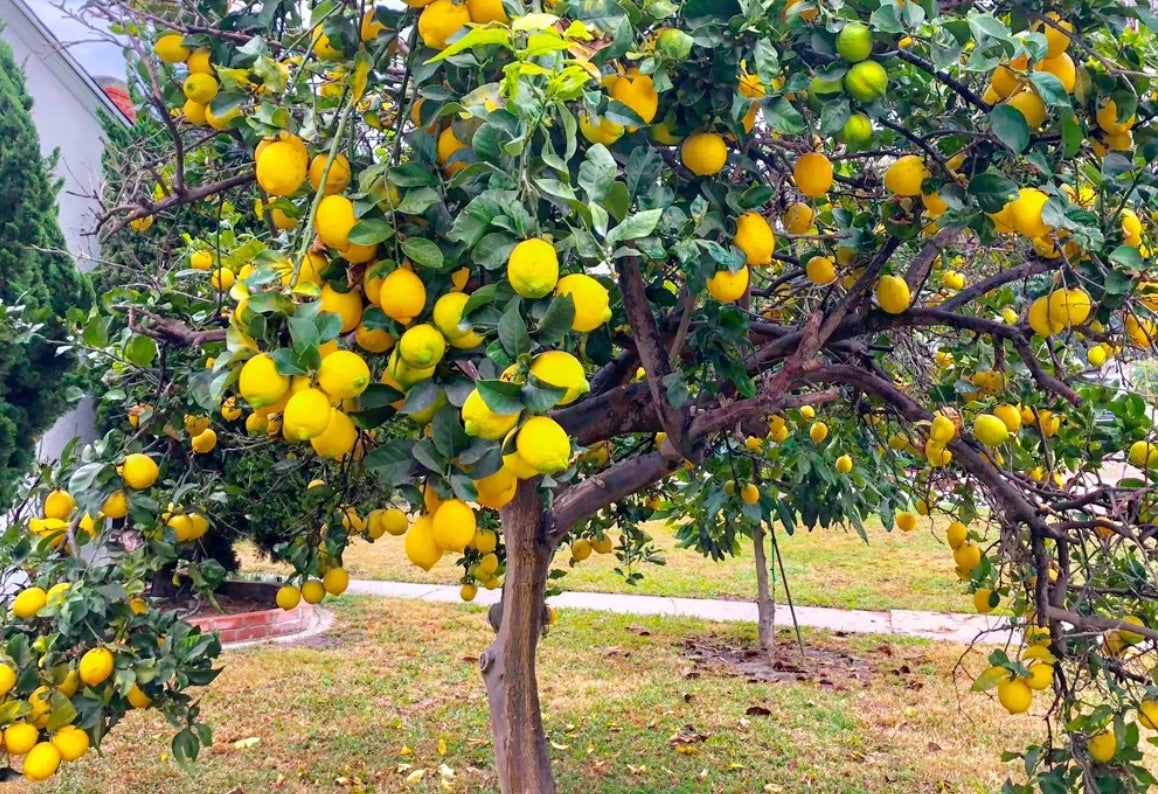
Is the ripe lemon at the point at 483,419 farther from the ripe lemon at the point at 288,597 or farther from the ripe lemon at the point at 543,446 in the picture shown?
the ripe lemon at the point at 288,597

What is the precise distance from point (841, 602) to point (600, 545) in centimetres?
450

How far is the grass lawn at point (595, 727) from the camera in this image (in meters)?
3.82

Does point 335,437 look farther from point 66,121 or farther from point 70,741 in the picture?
point 66,121

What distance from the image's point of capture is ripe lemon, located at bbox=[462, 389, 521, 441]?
37.9 inches

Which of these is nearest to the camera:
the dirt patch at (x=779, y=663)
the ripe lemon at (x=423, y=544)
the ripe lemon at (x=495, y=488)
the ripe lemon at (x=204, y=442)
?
the ripe lemon at (x=495, y=488)

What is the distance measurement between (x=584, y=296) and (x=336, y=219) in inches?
15.9

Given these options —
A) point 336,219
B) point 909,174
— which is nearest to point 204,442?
point 336,219

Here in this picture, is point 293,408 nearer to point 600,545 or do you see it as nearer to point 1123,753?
point 1123,753

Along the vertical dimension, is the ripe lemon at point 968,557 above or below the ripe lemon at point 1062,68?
below

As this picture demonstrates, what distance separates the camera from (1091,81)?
4.70 feet

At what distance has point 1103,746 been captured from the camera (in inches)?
78.2

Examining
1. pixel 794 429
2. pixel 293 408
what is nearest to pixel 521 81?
pixel 293 408

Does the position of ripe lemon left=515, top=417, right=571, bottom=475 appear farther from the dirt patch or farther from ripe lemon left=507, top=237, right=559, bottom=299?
the dirt patch

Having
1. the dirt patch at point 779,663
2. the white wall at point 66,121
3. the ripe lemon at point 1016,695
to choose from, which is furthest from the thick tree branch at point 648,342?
the white wall at point 66,121
